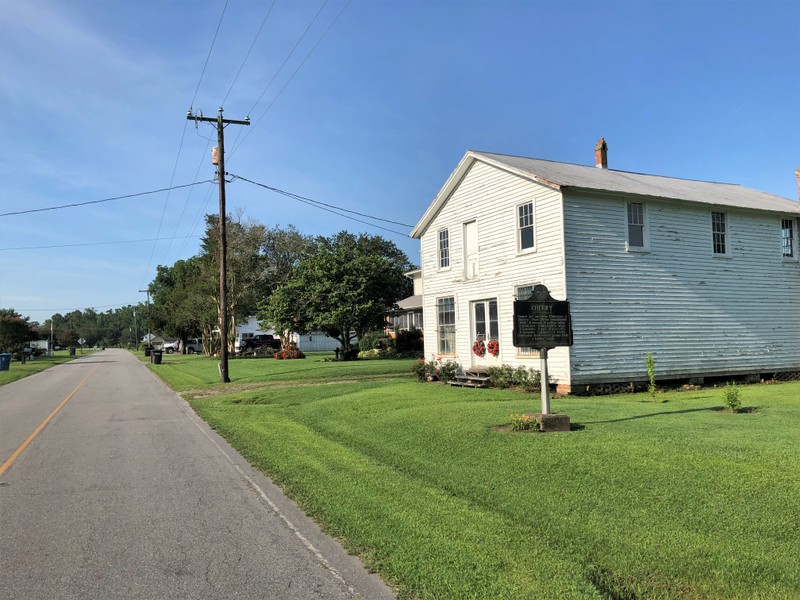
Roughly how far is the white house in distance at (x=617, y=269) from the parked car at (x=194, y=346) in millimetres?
64095

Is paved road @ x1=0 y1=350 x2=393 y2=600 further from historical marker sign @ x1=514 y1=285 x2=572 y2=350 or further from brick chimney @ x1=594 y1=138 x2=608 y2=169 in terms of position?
brick chimney @ x1=594 y1=138 x2=608 y2=169

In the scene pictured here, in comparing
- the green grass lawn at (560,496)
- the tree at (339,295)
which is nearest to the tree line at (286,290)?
the tree at (339,295)

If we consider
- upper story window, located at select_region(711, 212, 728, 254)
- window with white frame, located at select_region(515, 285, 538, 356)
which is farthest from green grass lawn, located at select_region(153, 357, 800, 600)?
upper story window, located at select_region(711, 212, 728, 254)

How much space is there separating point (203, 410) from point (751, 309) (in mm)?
16890

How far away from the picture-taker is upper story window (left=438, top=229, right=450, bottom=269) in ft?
70.4

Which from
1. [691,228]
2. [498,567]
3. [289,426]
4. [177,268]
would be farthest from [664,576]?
[177,268]

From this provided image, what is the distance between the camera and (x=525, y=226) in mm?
17719

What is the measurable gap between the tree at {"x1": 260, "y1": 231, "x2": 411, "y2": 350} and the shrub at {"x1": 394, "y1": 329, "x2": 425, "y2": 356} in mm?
1808

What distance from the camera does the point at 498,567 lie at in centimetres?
446

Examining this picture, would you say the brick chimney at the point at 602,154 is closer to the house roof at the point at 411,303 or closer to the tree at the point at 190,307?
the house roof at the point at 411,303

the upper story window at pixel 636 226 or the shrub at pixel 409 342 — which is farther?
the shrub at pixel 409 342

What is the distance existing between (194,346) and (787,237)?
74441mm

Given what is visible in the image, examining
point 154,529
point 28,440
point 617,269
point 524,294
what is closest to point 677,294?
point 617,269

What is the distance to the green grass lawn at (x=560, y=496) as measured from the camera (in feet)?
14.0
